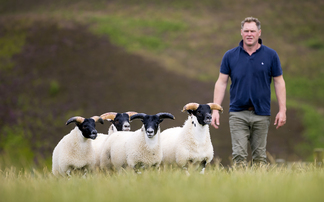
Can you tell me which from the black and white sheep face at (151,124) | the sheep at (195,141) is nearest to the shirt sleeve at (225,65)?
the sheep at (195,141)

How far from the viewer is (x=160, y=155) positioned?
8.70 metres

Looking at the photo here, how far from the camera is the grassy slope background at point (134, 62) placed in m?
25.9

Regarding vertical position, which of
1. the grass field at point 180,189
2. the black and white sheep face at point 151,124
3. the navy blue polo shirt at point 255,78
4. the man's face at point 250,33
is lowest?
the grass field at point 180,189

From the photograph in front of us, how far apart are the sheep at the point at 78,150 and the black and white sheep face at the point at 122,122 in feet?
4.17

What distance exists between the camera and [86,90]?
96.0 feet

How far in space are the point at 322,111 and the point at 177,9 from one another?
23739 millimetres

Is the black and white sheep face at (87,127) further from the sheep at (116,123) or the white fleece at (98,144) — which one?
the sheep at (116,123)

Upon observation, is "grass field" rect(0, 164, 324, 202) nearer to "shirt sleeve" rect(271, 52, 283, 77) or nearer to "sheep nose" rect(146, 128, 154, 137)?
"sheep nose" rect(146, 128, 154, 137)

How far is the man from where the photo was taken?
7.99 meters

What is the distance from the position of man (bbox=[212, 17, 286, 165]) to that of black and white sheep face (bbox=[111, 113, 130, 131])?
2.96m

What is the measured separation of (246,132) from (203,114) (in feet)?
3.27

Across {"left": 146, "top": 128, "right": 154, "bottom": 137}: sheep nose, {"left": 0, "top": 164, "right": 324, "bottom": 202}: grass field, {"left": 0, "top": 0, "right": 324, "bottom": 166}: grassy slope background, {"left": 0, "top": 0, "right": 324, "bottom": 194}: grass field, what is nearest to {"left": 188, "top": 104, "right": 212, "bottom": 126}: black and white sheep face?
{"left": 146, "top": 128, "right": 154, "bottom": 137}: sheep nose

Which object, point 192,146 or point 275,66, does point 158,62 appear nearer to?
point 192,146

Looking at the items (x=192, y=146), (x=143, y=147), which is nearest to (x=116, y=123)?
(x=143, y=147)
